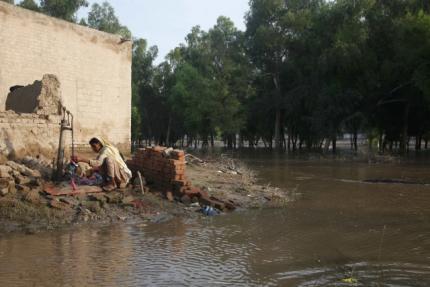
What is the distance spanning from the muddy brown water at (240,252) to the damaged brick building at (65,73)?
4.85m

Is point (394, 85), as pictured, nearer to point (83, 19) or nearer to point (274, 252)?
point (83, 19)

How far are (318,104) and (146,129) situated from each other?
1342 inches

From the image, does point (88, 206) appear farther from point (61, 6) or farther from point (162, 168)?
point (61, 6)

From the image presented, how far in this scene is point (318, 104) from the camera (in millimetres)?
40406

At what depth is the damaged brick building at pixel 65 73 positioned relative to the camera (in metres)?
13.6

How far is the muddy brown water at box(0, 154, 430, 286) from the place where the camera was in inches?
230

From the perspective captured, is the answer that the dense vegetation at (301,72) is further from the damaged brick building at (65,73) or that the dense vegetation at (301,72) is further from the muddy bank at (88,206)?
the muddy bank at (88,206)

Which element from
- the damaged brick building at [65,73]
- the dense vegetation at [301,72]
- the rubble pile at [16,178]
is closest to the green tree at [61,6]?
the dense vegetation at [301,72]

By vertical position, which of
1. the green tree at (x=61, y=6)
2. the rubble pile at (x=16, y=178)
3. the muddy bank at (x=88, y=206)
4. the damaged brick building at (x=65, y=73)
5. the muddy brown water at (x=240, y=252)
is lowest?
the muddy brown water at (x=240, y=252)

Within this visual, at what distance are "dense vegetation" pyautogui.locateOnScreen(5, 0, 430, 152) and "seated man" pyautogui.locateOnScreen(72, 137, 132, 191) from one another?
25617 millimetres

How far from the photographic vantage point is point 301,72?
147 ft

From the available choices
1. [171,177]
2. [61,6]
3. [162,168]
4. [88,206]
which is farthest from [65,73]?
[61,6]

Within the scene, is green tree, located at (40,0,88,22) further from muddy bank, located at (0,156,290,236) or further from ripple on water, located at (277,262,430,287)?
ripple on water, located at (277,262,430,287)

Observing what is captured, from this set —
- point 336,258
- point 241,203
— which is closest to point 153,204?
point 241,203
